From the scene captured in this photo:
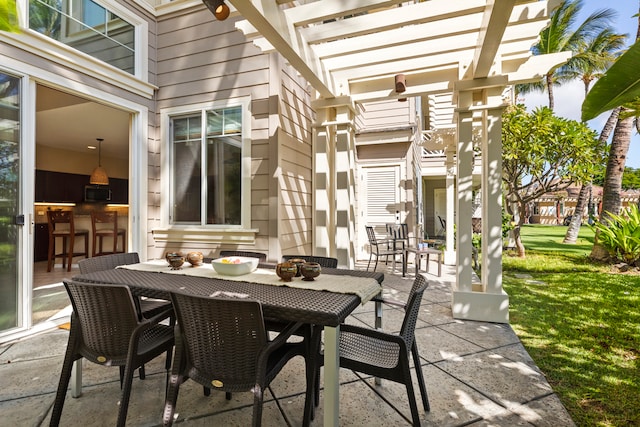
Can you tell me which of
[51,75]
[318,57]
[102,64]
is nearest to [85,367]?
[51,75]

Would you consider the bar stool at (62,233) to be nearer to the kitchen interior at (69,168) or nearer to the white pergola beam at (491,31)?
the kitchen interior at (69,168)

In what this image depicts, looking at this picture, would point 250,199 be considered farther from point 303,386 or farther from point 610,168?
point 610,168

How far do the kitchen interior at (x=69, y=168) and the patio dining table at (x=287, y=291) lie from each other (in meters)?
2.23

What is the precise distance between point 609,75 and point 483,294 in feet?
8.26

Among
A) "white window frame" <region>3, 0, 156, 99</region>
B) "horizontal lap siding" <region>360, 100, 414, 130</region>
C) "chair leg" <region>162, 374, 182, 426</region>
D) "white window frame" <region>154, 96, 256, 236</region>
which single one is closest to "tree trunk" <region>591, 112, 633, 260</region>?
"horizontal lap siding" <region>360, 100, 414, 130</region>

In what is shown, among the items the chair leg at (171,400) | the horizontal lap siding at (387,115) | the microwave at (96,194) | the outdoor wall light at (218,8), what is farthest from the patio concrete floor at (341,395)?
the microwave at (96,194)

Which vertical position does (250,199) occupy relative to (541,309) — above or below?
above

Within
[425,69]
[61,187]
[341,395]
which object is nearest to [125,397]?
[341,395]

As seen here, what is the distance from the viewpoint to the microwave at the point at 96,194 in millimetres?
8195

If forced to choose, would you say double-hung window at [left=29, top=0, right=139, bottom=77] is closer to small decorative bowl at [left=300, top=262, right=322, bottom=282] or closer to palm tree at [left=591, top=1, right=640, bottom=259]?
small decorative bowl at [left=300, top=262, right=322, bottom=282]

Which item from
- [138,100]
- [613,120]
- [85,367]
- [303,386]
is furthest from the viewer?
[613,120]

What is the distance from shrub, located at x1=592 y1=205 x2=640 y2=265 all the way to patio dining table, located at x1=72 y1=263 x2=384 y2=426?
6745 millimetres

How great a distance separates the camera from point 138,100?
4.32 meters

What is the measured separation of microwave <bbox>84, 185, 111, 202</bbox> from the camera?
26.9ft
